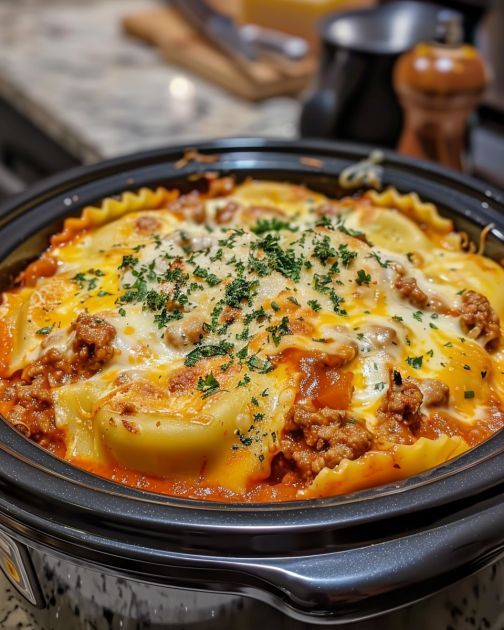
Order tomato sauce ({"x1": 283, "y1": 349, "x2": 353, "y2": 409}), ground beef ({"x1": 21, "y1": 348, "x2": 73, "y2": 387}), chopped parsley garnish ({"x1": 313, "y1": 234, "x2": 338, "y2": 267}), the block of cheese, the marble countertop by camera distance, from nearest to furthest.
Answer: tomato sauce ({"x1": 283, "y1": 349, "x2": 353, "y2": 409}), ground beef ({"x1": 21, "y1": 348, "x2": 73, "y2": 387}), chopped parsley garnish ({"x1": 313, "y1": 234, "x2": 338, "y2": 267}), the marble countertop, the block of cheese

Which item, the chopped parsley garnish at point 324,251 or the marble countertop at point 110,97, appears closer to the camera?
the chopped parsley garnish at point 324,251

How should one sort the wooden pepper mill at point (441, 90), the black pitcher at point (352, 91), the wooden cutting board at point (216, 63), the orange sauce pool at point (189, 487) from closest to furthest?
1. the orange sauce pool at point (189, 487)
2. the wooden pepper mill at point (441, 90)
3. the black pitcher at point (352, 91)
4. the wooden cutting board at point (216, 63)

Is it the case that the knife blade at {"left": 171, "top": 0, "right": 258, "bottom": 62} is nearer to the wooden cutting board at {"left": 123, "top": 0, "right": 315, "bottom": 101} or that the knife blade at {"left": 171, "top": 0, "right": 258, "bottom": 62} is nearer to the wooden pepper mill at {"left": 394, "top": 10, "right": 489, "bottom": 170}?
the wooden cutting board at {"left": 123, "top": 0, "right": 315, "bottom": 101}

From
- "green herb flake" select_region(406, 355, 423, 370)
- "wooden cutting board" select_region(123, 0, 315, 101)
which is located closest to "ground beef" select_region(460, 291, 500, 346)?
"green herb flake" select_region(406, 355, 423, 370)

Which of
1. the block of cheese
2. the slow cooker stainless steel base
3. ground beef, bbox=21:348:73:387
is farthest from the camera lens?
the block of cheese

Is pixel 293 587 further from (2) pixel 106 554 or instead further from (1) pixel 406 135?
(1) pixel 406 135

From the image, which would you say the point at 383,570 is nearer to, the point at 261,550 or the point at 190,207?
the point at 261,550

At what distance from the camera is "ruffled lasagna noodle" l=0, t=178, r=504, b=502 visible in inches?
50.6

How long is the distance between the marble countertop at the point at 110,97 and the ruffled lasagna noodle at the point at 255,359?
1.51m

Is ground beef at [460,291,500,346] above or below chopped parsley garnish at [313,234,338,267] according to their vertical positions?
below

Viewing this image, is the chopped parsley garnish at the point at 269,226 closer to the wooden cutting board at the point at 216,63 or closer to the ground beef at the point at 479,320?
the ground beef at the point at 479,320

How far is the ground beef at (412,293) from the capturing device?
157 cm

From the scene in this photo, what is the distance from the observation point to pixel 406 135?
9.11ft

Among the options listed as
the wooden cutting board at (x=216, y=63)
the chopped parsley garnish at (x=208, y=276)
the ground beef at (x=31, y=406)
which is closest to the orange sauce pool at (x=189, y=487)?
the ground beef at (x=31, y=406)
